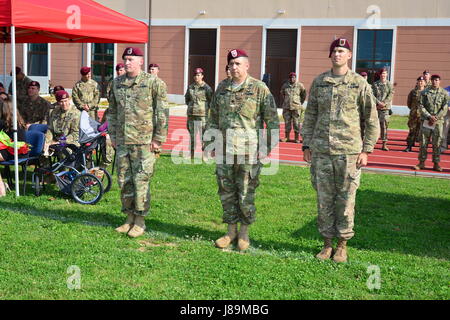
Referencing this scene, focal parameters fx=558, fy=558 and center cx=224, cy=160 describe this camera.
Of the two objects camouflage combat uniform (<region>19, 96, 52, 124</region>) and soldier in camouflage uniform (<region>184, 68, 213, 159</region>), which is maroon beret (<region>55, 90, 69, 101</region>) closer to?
camouflage combat uniform (<region>19, 96, 52, 124</region>)

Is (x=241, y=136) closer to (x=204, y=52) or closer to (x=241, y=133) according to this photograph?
(x=241, y=133)

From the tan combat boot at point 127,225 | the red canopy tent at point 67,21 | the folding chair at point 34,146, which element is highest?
the red canopy tent at point 67,21

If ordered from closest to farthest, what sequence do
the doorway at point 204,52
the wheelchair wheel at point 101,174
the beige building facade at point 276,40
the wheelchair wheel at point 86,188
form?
the wheelchair wheel at point 86,188 < the wheelchair wheel at point 101,174 < the beige building facade at point 276,40 < the doorway at point 204,52

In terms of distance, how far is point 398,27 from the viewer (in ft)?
84.1

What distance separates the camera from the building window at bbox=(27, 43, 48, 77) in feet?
110

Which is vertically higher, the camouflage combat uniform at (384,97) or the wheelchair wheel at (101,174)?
the camouflage combat uniform at (384,97)

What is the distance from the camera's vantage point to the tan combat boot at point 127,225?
656 cm

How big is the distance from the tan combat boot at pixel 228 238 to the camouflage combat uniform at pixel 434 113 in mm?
7172

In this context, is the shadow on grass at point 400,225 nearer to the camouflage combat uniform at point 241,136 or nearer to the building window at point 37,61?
the camouflage combat uniform at point 241,136

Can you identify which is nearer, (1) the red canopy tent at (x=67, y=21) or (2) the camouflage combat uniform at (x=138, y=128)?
(2) the camouflage combat uniform at (x=138, y=128)

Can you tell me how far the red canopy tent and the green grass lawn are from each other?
215 centimetres

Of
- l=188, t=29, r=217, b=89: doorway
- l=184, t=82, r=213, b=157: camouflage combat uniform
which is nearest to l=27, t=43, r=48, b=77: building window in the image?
l=188, t=29, r=217, b=89: doorway

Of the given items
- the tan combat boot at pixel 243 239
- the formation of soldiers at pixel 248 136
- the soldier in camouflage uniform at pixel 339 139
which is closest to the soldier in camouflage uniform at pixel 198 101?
the formation of soldiers at pixel 248 136
